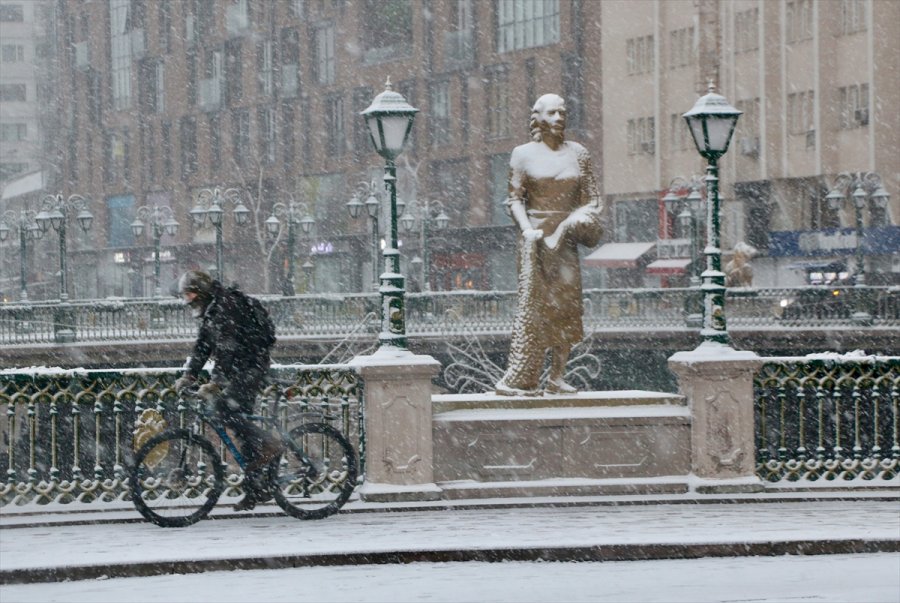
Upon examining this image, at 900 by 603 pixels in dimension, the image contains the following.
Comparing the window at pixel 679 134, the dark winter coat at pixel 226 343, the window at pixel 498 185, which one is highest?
the window at pixel 679 134

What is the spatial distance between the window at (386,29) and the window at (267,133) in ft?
22.6

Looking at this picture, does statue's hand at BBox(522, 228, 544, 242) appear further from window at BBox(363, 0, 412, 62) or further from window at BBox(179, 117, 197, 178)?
window at BBox(179, 117, 197, 178)

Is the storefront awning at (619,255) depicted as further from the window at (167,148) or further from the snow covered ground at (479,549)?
the snow covered ground at (479,549)

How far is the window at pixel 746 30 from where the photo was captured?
53531 mm

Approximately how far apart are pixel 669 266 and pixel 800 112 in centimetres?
742

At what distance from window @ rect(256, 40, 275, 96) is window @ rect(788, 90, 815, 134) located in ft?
94.5

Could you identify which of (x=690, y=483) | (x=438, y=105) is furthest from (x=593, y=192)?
(x=438, y=105)

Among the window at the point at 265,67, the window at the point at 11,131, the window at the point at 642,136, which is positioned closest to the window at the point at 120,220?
the window at the point at 265,67

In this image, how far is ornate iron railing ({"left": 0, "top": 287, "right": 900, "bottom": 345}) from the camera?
3738 cm

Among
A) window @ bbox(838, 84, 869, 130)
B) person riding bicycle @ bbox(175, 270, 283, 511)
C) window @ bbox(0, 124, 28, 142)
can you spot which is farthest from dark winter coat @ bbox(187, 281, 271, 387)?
window @ bbox(0, 124, 28, 142)

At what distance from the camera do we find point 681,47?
5678 centimetres

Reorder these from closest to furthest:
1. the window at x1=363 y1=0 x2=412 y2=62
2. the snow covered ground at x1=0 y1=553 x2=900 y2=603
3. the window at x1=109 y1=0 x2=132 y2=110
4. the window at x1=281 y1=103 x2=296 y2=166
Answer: the snow covered ground at x1=0 y1=553 x2=900 y2=603
the window at x1=363 y1=0 x2=412 y2=62
the window at x1=281 y1=103 x2=296 y2=166
the window at x1=109 y1=0 x2=132 y2=110

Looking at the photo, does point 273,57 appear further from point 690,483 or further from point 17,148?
point 690,483

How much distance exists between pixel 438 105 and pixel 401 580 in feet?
188
